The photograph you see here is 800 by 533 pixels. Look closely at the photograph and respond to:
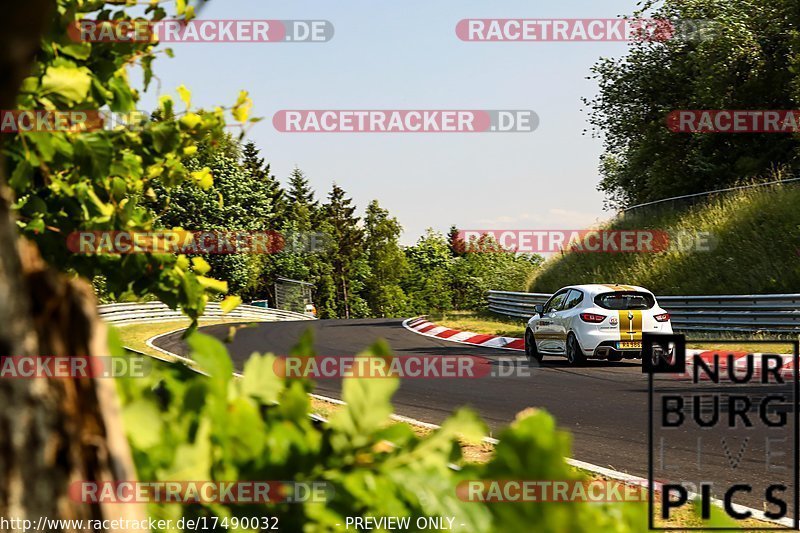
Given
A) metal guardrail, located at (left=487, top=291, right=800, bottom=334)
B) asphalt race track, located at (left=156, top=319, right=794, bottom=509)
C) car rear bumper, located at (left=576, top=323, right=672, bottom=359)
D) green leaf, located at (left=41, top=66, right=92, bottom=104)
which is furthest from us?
metal guardrail, located at (left=487, top=291, right=800, bottom=334)

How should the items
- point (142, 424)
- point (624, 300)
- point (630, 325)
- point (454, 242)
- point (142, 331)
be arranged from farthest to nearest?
point (454, 242) → point (142, 331) → point (624, 300) → point (630, 325) → point (142, 424)

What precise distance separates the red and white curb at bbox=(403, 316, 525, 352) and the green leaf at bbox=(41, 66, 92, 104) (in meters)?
18.4

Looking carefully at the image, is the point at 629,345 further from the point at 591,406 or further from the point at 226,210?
the point at 226,210

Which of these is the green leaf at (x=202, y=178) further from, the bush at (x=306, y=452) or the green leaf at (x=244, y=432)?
the green leaf at (x=244, y=432)

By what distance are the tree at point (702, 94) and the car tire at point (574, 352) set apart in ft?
43.1

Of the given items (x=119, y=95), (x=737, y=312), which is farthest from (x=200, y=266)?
(x=737, y=312)

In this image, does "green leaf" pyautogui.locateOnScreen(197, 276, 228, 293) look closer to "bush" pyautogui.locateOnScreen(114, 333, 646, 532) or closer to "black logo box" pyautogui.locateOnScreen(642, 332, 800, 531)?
"black logo box" pyautogui.locateOnScreen(642, 332, 800, 531)

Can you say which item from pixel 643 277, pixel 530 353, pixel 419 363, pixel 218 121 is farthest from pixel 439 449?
pixel 643 277

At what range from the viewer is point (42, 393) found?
116 centimetres

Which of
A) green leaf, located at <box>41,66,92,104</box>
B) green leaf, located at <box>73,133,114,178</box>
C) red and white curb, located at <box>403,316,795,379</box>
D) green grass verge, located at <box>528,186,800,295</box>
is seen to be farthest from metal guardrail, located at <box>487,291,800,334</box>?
green leaf, located at <box>41,66,92,104</box>

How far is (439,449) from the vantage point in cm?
154

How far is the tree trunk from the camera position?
1093 mm

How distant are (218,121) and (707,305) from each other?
19732 millimetres

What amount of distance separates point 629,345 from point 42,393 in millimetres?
16309
